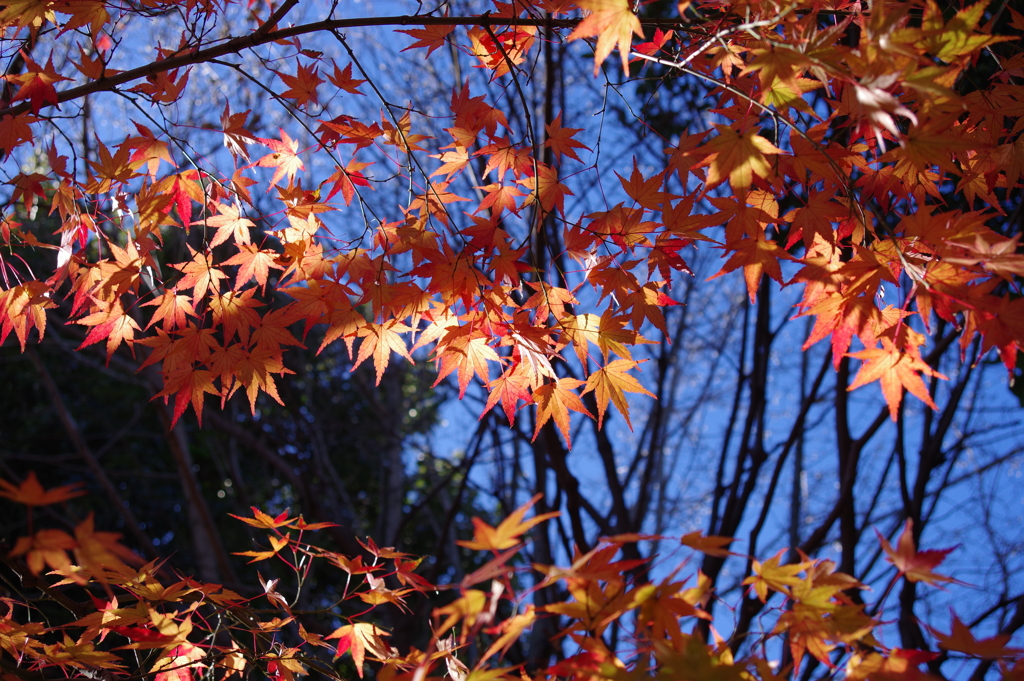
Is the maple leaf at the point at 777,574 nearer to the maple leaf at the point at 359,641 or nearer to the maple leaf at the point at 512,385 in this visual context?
the maple leaf at the point at 512,385

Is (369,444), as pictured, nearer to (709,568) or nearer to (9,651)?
A: (709,568)

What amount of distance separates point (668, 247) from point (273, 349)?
2.32 ft

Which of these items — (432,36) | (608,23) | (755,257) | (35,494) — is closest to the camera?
(35,494)

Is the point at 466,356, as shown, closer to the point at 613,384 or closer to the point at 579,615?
the point at 613,384

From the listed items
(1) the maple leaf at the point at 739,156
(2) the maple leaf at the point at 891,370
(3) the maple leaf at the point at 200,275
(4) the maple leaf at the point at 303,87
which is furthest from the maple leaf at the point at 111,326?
(2) the maple leaf at the point at 891,370

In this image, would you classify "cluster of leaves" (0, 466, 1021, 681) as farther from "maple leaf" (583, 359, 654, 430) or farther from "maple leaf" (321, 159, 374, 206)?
"maple leaf" (321, 159, 374, 206)

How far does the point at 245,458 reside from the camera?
5.36m

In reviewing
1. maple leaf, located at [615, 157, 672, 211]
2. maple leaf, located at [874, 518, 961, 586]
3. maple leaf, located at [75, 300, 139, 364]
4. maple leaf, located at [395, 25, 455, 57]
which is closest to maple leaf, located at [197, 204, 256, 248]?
maple leaf, located at [75, 300, 139, 364]

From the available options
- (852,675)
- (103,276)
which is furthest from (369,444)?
(852,675)

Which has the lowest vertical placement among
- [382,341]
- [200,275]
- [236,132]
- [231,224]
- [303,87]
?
[382,341]

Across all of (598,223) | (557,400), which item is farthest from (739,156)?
(557,400)

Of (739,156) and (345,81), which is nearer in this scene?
(739,156)

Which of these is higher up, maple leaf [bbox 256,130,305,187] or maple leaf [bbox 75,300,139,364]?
maple leaf [bbox 256,130,305,187]

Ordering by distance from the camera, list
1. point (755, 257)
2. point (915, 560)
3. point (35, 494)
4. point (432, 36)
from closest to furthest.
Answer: point (35, 494), point (915, 560), point (755, 257), point (432, 36)
